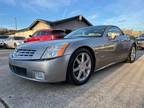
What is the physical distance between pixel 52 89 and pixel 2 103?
91 centimetres

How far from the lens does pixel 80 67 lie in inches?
129

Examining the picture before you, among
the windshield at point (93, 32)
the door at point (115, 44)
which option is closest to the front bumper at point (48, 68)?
the windshield at point (93, 32)

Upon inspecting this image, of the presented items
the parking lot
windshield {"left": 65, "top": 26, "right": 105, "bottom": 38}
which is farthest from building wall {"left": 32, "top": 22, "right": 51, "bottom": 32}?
the parking lot

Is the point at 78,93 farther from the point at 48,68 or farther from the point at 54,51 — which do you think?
the point at 54,51

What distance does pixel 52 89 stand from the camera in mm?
3031

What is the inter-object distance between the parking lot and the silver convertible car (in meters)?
0.25

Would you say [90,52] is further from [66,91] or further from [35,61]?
[35,61]

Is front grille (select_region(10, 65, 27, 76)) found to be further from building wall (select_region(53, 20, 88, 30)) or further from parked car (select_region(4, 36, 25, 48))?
building wall (select_region(53, 20, 88, 30))

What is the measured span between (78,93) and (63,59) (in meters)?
0.66

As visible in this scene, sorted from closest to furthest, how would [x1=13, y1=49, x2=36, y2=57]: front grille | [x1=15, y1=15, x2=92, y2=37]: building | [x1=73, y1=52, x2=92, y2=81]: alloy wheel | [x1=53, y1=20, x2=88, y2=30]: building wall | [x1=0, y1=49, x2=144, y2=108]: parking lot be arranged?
[x1=0, y1=49, x2=144, y2=108]: parking lot < [x1=13, y1=49, x2=36, y2=57]: front grille < [x1=73, y1=52, x2=92, y2=81]: alloy wheel < [x1=15, y1=15, x2=92, y2=37]: building < [x1=53, y1=20, x2=88, y2=30]: building wall

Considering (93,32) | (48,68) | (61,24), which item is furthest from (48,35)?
(61,24)

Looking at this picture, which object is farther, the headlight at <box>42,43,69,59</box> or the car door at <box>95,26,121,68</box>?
Answer: the car door at <box>95,26,121,68</box>

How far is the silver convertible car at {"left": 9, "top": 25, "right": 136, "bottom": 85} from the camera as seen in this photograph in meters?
2.76

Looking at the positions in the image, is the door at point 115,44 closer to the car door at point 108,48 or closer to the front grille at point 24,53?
the car door at point 108,48
